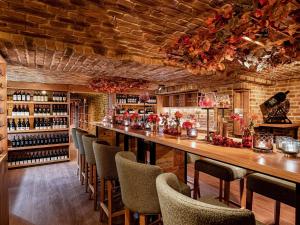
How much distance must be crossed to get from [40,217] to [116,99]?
14.2 ft

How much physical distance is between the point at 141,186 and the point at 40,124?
16.3 ft

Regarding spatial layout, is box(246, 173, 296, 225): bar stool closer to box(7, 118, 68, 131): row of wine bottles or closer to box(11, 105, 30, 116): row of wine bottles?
box(7, 118, 68, 131): row of wine bottles

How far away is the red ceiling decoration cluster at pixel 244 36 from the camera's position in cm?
130

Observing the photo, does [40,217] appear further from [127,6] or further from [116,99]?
[116,99]

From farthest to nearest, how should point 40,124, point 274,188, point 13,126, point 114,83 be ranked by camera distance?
point 40,124 → point 13,126 → point 114,83 → point 274,188

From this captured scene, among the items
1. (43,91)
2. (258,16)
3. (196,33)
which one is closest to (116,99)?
(43,91)

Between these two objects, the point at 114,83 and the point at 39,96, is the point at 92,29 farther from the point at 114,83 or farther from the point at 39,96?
the point at 39,96

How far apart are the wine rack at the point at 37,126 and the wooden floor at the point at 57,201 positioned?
0.66 meters

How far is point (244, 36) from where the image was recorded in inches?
63.2

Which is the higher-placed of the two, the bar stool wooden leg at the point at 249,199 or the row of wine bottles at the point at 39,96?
the row of wine bottles at the point at 39,96

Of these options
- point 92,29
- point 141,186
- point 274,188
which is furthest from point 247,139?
point 92,29

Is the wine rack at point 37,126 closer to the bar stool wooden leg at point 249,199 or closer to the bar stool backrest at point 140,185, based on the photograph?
the bar stool backrest at point 140,185

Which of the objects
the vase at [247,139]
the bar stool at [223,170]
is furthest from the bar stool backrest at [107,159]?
the vase at [247,139]

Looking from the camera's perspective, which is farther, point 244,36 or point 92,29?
point 92,29
